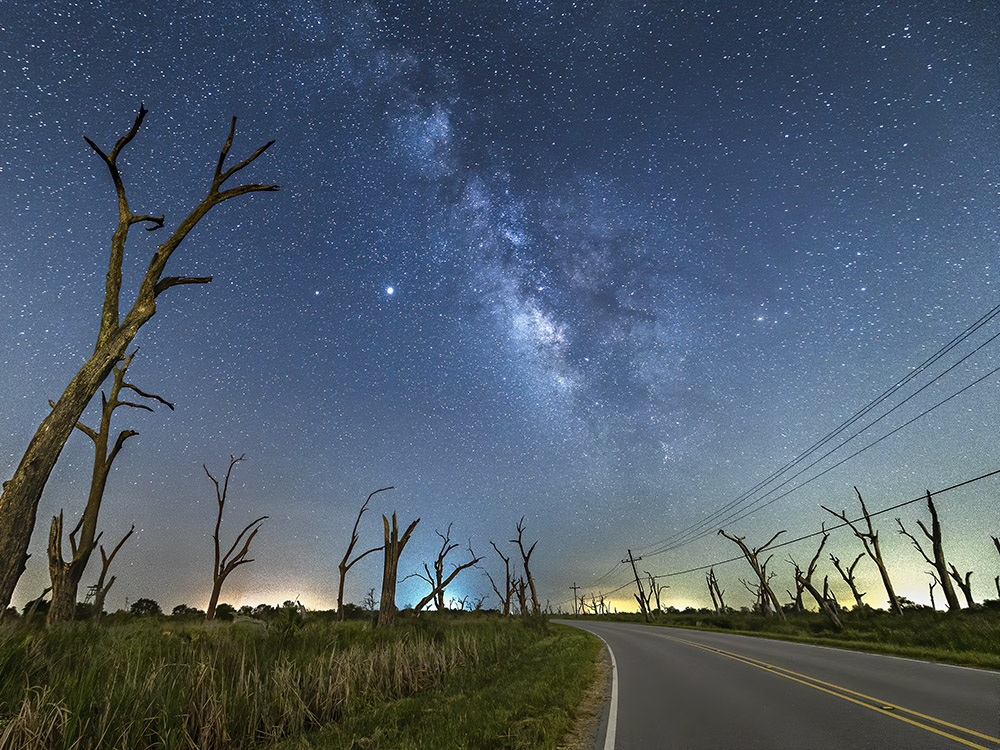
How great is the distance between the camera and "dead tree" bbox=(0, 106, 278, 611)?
24.1ft

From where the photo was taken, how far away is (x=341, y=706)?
8391 mm

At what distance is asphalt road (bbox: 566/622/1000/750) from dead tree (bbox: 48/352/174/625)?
48.2 ft

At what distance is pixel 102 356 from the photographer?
9.04 metres

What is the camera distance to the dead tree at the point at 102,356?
7.34m

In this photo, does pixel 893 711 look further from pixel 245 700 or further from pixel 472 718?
pixel 245 700

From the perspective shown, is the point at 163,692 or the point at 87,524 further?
the point at 87,524

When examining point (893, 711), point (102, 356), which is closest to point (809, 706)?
point (893, 711)

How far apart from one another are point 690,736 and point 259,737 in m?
6.26

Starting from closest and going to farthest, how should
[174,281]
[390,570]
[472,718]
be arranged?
[472,718] < [174,281] < [390,570]

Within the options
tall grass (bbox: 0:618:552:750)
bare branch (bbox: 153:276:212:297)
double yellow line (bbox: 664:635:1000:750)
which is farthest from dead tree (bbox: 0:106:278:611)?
double yellow line (bbox: 664:635:1000:750)

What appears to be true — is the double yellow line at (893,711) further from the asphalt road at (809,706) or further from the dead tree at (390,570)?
the dead tree at (390,570)

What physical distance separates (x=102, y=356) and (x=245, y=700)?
6980mm

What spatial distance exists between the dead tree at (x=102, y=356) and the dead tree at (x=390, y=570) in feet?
52.6

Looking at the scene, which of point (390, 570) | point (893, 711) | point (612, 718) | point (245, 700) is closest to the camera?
point (245, 700)
